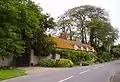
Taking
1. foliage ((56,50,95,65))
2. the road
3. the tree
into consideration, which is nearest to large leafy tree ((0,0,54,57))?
the road

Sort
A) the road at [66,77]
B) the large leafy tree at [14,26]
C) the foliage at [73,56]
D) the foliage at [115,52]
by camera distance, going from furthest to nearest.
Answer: the foliage at [115,52] → the foliage at [73,56] → the large leafy tree at [14,26] → the road at [66,77]

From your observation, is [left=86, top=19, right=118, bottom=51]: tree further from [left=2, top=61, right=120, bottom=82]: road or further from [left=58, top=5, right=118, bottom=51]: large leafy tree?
[left=2, top=61, right=120, bottom=82]: road

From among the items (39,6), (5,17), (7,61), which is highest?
(39,6)

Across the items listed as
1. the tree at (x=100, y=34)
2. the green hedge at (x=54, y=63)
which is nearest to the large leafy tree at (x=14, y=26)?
the green hedge at (x=54, y=63)

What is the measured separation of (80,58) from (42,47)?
18.1 m

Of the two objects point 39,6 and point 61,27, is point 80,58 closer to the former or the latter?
point 39,6

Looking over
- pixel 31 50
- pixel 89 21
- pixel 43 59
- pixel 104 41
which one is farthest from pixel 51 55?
pixel 104 41

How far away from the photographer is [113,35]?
101m

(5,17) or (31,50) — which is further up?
(5,17)

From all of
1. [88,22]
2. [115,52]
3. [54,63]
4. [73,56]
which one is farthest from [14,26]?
[115,52]

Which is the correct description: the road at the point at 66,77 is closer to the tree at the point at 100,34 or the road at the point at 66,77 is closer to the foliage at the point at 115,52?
the tree at the point at 100,34

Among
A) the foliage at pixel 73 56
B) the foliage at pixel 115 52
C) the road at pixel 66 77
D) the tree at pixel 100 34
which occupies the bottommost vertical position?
the road at pixel 66 77

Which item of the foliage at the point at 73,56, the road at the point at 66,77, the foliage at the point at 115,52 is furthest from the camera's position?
the foliage at the point at 115,52

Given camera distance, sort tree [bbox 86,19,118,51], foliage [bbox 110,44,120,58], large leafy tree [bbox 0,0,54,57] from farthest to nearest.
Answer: foliage [bbox 110,44,120,58] < tree [bbox 86,19,118,51] < large leafy tree [bbox 0,0,54,57]
